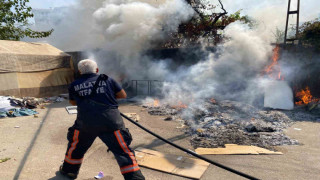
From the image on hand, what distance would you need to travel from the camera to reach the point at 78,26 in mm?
16641

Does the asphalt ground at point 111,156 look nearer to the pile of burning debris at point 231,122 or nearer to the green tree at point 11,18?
the pile of burning debris at point 231,122

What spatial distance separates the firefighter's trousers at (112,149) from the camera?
108 inches

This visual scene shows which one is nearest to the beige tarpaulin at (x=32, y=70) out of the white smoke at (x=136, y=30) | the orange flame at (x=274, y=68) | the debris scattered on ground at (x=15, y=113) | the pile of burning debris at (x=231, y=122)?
the white smoke at (x=136, y=30)

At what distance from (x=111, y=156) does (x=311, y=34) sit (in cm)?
922

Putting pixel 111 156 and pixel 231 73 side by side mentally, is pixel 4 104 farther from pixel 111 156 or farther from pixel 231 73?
pixel 231 73

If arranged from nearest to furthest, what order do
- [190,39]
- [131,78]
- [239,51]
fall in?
[239,51], [131,78], [190,39]

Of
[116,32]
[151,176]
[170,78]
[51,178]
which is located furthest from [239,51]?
[51,178]

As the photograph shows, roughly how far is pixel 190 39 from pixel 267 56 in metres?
4.72

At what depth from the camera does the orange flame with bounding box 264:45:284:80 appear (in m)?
9.63

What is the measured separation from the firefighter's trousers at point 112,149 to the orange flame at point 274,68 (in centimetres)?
854

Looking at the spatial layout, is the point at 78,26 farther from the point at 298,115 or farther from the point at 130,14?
the point at 298,115

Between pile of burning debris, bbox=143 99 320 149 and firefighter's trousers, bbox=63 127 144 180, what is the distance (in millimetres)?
2121

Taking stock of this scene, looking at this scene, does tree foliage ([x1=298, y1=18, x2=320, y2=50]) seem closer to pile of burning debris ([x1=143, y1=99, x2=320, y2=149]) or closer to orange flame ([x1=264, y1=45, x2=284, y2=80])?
orange flame ([x1=264, y1=45, x2=284, y2=80])

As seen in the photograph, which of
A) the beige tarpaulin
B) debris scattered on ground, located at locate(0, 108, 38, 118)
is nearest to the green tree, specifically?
the beige tarpaulin
